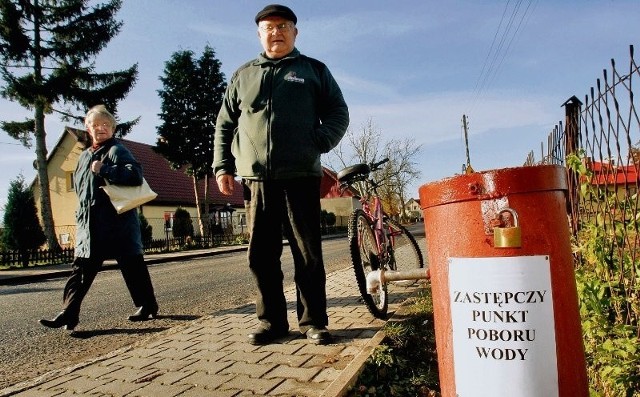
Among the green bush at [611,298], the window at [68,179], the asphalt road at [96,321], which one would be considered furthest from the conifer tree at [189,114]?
the green bush at [611,298]

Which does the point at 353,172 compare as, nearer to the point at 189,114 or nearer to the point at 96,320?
the point at 96,320

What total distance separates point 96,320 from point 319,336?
2.94 meters

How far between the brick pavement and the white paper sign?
0.91 meters

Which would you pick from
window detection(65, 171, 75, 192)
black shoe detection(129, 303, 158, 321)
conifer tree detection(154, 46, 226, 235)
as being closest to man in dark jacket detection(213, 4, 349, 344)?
black shoe detection(129, 303, 158, 321)

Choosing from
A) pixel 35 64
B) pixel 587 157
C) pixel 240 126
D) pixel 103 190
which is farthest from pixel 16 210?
pixel 587 157

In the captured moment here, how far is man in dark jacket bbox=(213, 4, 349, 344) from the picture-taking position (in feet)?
10.5

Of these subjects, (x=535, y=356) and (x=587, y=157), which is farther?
(x=587, y=157)

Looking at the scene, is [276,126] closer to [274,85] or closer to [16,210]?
[274,85]

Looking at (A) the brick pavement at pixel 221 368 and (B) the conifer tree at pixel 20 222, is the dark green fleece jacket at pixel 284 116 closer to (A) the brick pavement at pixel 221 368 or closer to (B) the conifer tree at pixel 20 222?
(A) the brick pavement at pixel 221 368

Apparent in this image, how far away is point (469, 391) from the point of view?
1513 mm

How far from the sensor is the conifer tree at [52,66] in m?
20.3

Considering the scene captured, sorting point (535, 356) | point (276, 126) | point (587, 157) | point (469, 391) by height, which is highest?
point (276, 126)

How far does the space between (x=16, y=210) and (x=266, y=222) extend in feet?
72.0

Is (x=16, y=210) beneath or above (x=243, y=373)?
above
